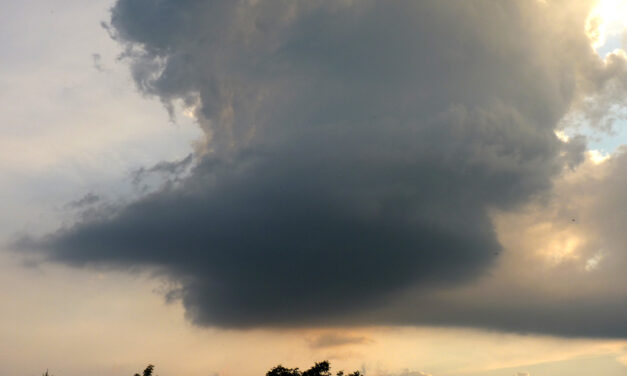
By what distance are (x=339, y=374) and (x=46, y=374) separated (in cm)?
5144

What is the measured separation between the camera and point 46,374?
98.3 meters

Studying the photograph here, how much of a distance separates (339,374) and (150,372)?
33265 millimetres

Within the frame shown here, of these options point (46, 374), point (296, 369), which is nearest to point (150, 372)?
point (46, 374)

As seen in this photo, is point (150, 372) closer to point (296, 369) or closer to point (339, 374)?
point (296, 369)

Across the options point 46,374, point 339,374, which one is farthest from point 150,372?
point 339,374

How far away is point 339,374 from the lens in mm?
102938

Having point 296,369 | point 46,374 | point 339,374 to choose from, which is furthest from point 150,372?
point 339,374

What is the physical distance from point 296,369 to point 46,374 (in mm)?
43549

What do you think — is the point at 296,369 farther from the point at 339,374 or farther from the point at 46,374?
the point at 46,374

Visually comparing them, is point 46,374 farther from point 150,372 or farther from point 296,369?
point 296,369

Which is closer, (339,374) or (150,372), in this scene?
(150,372)

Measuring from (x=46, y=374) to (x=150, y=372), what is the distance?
19.0m

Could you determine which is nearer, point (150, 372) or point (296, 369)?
point (150, 372)
